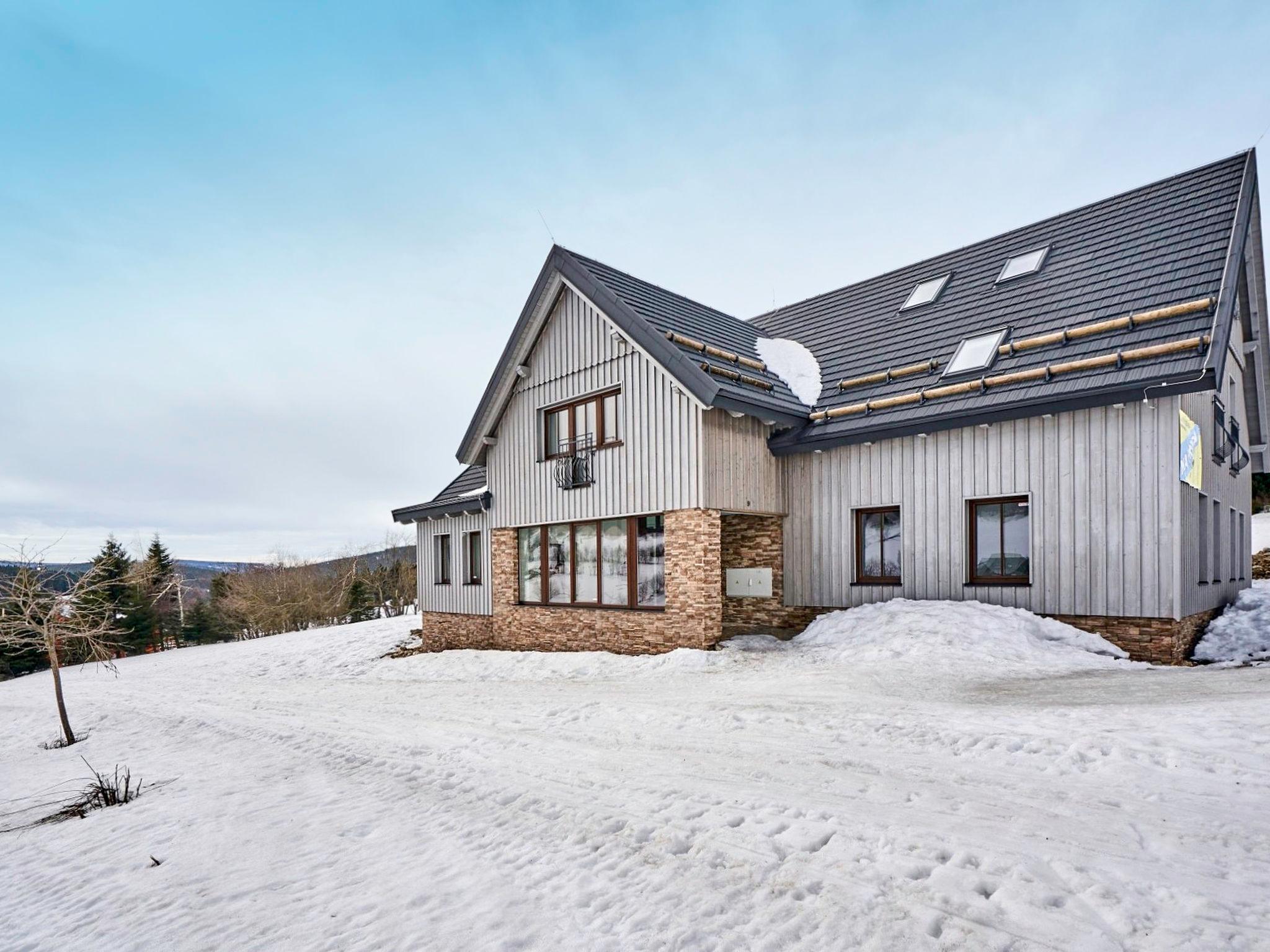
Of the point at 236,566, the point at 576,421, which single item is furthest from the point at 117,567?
the point at 576,421

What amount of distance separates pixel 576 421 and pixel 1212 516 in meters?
12.1

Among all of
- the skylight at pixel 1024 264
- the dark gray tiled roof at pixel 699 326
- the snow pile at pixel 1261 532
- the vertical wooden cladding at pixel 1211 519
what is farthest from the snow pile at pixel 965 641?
the snow pile at pixel 1261 532

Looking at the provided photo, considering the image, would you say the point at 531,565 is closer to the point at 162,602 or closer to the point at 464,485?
the point at 464,485

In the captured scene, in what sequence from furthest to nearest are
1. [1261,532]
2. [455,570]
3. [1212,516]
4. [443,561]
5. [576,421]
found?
[1261,532], [443,561], [455,570], [576,421], [1212,516]

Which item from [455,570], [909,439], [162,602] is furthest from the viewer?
[162,602]

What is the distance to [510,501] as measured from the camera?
15984 mm

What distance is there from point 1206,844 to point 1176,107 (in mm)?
19096

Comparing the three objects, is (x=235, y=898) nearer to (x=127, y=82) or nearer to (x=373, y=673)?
(x=373, y=673)

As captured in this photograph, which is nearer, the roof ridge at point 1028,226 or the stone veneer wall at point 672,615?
the stone veneer wall at point 672,615

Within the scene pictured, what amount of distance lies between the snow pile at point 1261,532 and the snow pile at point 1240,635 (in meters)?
16.5

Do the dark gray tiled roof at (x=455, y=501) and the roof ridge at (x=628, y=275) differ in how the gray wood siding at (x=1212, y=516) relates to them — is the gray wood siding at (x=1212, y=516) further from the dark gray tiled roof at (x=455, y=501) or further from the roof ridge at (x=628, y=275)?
the dark gray tiled roof at (x=455, y=501)

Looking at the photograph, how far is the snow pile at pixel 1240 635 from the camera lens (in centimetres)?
1054

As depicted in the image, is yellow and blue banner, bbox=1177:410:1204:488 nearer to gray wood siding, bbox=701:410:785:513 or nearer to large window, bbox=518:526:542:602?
gray wood siding, bbox=701:410:785:513

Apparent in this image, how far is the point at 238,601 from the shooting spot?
38562 mm
